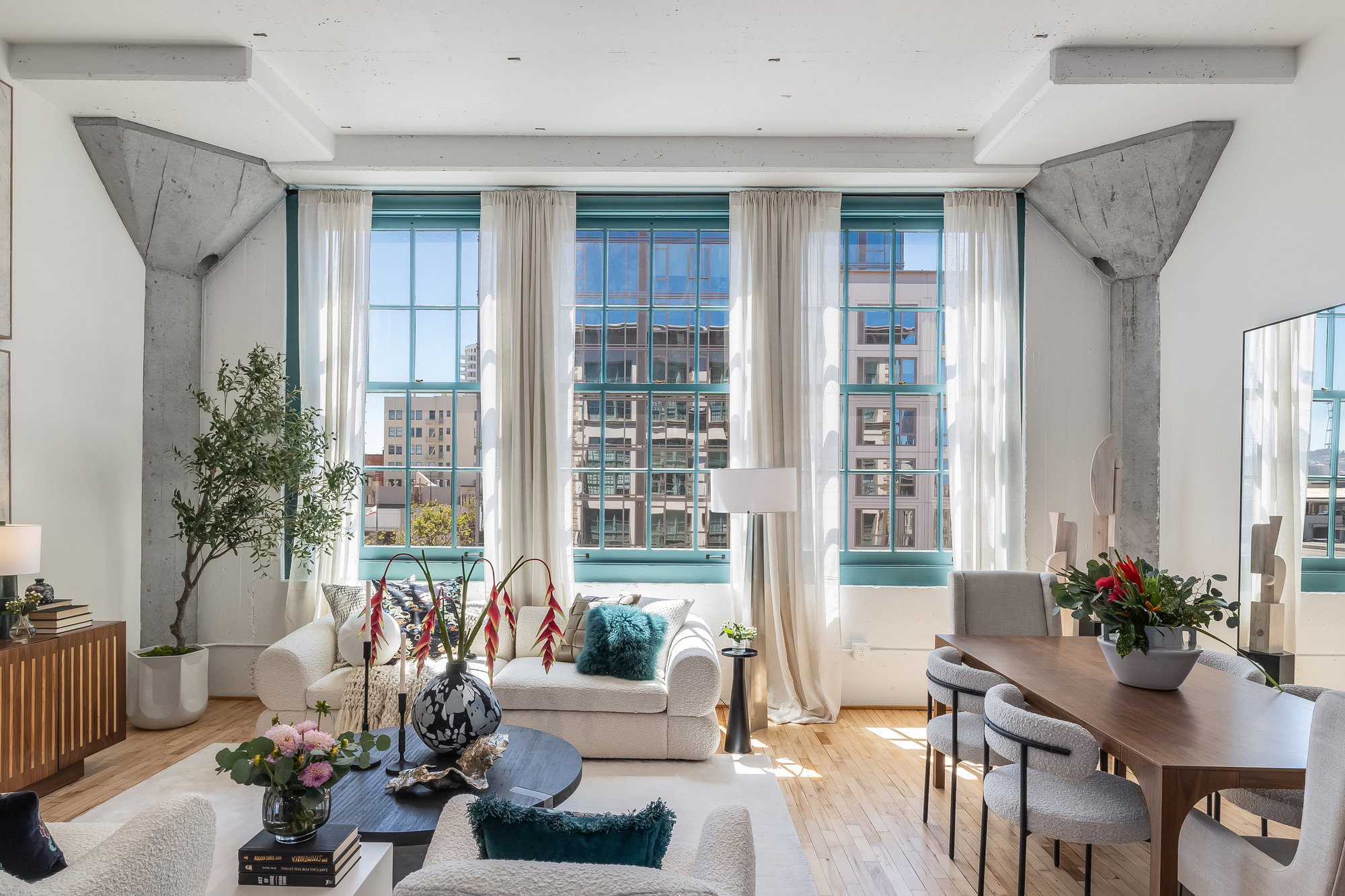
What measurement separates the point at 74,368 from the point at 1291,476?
6045 millimetres

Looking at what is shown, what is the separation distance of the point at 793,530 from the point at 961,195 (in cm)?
243

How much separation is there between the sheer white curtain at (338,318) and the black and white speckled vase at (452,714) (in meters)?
2.41

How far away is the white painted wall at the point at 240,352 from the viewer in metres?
5.19

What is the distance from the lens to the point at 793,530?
4.99 m

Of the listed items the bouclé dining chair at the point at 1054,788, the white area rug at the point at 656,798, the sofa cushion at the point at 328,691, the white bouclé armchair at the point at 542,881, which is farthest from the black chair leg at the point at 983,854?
the sofa cushion at the point at 328,691

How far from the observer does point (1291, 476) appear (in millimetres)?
3520

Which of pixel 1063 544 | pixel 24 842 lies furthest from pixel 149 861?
pixel 1063 544

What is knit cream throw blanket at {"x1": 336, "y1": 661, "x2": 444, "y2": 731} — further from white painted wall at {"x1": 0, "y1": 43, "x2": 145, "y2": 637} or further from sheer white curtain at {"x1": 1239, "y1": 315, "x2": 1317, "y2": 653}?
sheer white curtain at {"x1": 1239, "y1": 315, "x2": 1317, "y2": 653}

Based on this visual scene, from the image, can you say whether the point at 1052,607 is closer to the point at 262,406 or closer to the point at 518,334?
the point at 518,334

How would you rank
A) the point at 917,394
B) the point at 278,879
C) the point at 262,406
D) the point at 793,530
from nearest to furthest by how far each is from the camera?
the point at 278,879
the point at 262,406
the point at 793,530
the point at 917,394

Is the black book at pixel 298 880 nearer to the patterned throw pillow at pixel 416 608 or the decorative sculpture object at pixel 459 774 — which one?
the decorative sculpture object at pixel 459 774

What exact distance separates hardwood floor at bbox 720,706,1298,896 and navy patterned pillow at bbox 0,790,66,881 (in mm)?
2325

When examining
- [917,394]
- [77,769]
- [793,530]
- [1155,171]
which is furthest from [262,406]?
[1155,171]

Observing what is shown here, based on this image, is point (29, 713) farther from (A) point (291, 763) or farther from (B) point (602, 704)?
(B) point (602, 704)
